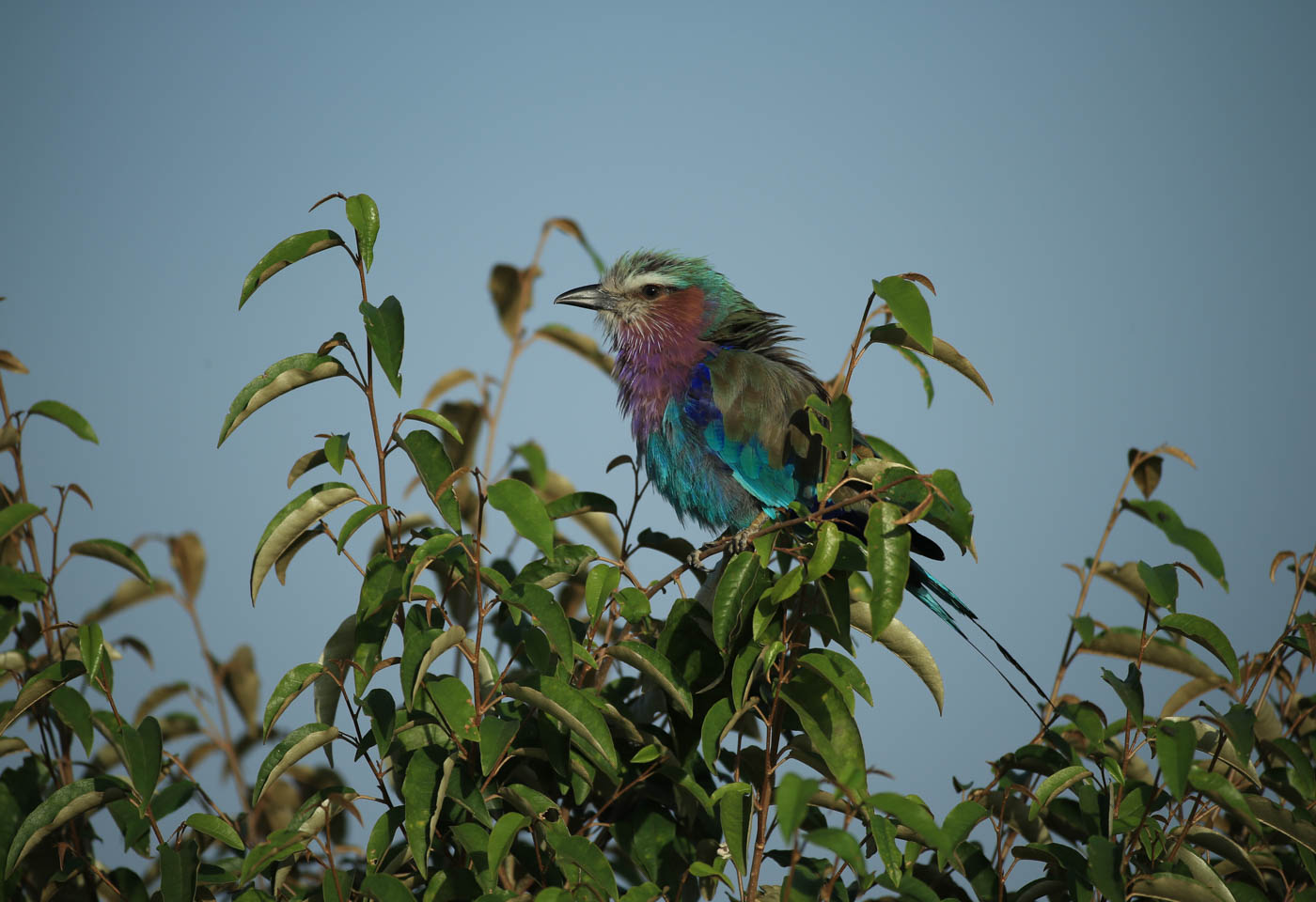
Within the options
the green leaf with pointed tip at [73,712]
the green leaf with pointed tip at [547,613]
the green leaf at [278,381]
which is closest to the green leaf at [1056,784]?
the green leaf with pointed tip at [547,613]

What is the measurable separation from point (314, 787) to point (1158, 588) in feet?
8.16

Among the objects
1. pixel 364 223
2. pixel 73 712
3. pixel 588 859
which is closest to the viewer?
pixel 588 859

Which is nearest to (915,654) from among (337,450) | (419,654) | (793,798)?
(793,798)

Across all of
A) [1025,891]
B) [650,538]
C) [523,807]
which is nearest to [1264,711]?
[1025,891]

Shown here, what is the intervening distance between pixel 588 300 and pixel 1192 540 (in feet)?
8.56

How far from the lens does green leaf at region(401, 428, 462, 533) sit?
71.4 inches

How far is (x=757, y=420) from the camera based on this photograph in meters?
3.23

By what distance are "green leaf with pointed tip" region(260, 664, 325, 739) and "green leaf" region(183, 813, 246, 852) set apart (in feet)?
0.65

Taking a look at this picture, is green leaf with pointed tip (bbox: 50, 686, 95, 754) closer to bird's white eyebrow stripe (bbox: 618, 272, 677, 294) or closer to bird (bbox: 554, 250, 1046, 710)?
bird (bbox: 554, 250, 1046, 710)

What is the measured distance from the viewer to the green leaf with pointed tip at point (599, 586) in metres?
1.92

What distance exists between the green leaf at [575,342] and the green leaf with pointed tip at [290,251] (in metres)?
1.42

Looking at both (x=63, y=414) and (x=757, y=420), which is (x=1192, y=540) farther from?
(x=63, y=414)

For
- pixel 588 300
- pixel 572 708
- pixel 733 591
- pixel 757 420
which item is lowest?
pixel 572 708

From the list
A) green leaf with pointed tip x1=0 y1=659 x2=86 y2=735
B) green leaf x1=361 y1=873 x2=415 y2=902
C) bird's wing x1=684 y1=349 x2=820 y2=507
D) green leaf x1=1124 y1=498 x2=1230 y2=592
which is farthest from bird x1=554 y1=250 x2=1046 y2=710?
green leaf with pointed tip x1=0 y1=659 x2=86 y2=735
